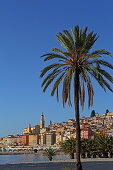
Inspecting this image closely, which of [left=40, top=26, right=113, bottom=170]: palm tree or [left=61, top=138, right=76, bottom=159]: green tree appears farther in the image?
[left=61, top=138, right=76, bottom=159]: green tree

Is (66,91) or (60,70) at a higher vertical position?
(60,70)

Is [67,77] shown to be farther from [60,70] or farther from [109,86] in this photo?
[109,86]

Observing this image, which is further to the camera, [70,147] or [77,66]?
[70,147]

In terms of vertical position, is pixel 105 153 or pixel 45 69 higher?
pixel 45 69

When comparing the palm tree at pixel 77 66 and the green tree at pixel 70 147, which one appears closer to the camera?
the palm tree at pixel 77 66

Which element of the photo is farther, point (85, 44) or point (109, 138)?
point (109, 138)

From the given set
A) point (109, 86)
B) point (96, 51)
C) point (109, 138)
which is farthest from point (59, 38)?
point (109, 138)

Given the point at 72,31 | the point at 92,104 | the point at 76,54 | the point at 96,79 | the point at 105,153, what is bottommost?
the point at 105,153

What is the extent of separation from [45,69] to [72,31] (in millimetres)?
3418

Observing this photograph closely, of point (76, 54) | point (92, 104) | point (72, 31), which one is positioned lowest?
point (92, 104)

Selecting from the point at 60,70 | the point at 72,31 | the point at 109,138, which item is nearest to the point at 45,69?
the point at 60,70

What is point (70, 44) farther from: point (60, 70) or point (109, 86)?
point (109, 86)

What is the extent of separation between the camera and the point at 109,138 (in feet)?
194

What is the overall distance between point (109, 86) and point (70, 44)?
4.17 meters
